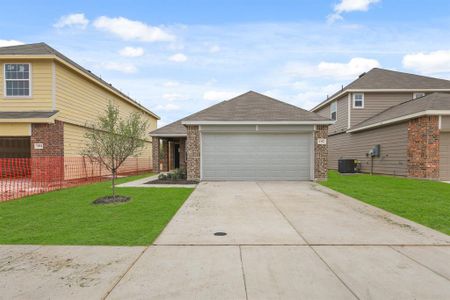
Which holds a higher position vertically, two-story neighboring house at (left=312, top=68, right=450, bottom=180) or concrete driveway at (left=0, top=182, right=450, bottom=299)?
two-story neighboring house at (left=312, top=68, right=450, bottom=180)

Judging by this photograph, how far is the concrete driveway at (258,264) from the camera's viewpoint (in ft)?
9.97

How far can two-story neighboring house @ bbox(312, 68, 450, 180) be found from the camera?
13344mm

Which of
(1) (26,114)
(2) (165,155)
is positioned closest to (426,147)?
(2) (165,155)

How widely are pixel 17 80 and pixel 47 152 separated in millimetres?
3920

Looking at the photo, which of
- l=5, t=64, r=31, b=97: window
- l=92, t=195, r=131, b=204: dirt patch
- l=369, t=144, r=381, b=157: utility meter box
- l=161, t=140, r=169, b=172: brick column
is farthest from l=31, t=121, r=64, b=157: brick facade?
l=369, t=144, r=381, b=157: utility meter box

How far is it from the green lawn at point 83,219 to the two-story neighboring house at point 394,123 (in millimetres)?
12456

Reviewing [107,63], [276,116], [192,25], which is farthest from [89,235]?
[107,63]

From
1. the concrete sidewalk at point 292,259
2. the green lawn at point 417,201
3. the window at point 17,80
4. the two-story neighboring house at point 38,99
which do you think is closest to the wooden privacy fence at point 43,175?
the two-story neighboring house at point 38,99

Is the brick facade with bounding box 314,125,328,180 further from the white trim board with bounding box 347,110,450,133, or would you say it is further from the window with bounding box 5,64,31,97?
the window with bounding box 5,64,31,97

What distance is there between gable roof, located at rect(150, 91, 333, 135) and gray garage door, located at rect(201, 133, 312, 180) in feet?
2.45

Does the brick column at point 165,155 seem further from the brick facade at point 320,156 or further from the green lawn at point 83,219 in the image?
the brick facade at point 320,156

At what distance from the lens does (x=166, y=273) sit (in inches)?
136

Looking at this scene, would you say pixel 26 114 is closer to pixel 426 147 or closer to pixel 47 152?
pixel 47 152

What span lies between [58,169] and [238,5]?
12.2 metres
